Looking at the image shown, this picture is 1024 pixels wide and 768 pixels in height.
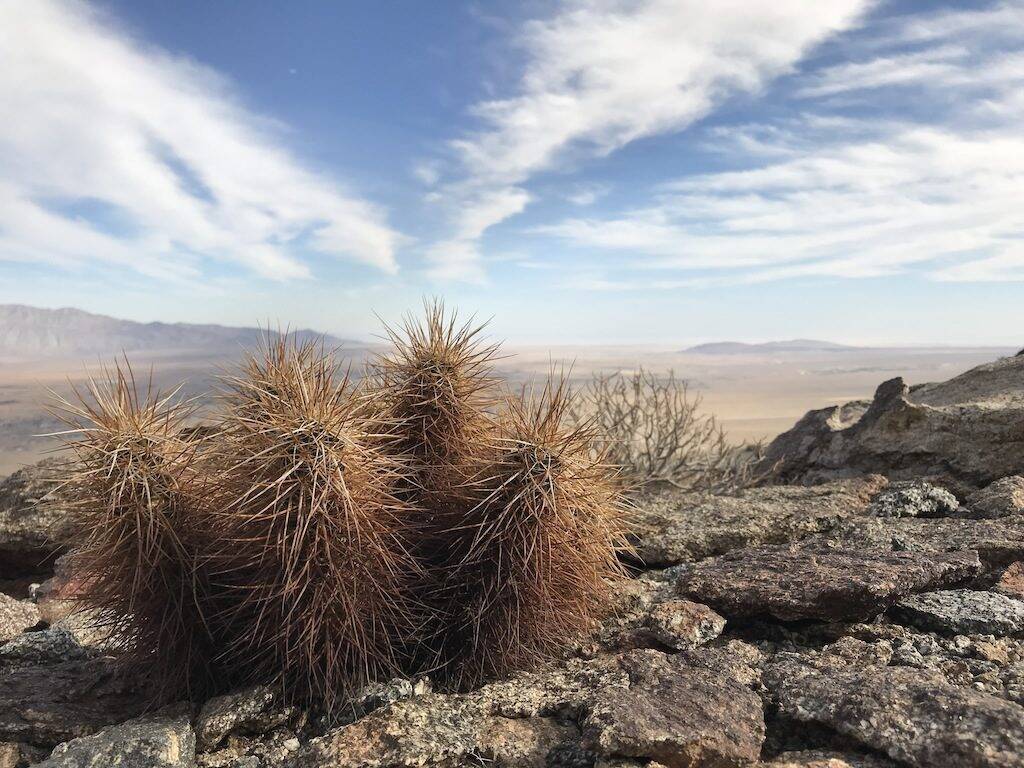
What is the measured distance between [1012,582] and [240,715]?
388 cm

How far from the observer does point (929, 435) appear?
18.2ft

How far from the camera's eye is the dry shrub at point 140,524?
323 cm

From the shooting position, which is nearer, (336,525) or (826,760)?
(826,760)

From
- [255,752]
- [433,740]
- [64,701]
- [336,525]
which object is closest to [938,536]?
[433,740]

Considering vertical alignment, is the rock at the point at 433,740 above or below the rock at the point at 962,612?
below

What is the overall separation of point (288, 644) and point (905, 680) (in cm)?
248

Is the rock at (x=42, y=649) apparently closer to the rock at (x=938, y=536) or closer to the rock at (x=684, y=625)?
the rock at (x=684, y=625)

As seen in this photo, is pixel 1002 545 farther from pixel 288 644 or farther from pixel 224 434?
pixel 224 434

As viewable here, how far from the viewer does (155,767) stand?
2.86 metres

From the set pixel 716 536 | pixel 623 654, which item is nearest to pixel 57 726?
pixel 623 654

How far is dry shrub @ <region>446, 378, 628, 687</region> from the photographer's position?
312 centimetres

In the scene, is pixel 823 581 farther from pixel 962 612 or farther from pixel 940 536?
pixel 940 536

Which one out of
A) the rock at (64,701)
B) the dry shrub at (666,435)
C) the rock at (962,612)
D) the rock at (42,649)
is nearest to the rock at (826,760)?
the rock at (962,612)

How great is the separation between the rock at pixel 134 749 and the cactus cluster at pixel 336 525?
0.37 m
